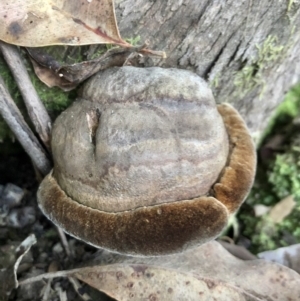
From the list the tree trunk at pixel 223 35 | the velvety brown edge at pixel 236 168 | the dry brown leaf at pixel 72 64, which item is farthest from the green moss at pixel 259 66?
the dry brown leaf at pixel 72 64

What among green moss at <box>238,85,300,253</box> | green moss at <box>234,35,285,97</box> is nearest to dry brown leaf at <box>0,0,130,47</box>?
green moss at <box>234,35,285,97</box>

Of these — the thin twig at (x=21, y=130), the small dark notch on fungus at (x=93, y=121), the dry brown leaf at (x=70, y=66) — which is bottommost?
the thin twig at (x=21, y=130)

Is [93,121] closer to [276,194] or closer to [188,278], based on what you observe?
[188,278]

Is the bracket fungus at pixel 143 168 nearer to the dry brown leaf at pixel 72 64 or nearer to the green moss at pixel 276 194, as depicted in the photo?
the dry brown leaf at pixel 72 64

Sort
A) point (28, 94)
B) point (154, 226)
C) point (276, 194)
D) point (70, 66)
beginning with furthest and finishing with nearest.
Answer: point (276, 194)
point (28, 94)
point (70, 66)
point (154, 226)

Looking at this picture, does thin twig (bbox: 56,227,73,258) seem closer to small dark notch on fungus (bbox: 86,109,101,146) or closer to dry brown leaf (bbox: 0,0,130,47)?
small dark notch on fungus (bbox: 86,109,101,146)

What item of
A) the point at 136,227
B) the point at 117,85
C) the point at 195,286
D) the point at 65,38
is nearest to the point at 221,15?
the point at 117,85

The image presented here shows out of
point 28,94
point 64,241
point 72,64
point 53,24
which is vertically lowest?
point 64,241

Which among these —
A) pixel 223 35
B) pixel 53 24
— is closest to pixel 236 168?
pixel 223 35
